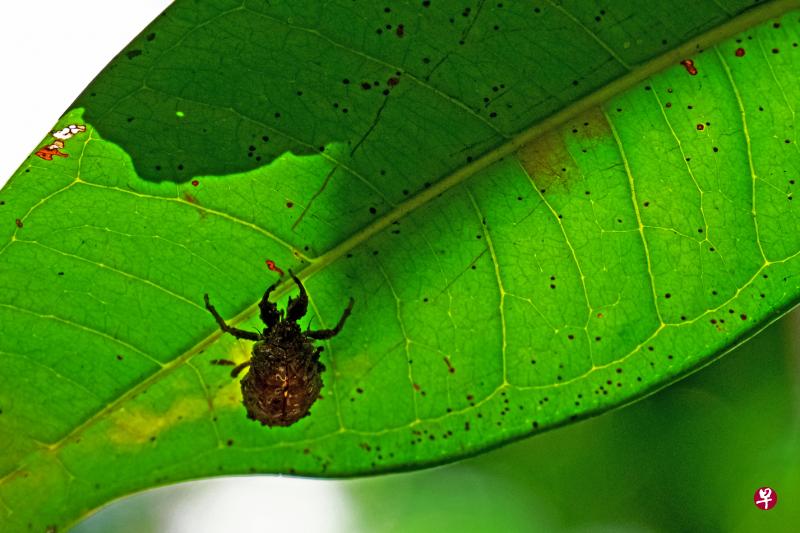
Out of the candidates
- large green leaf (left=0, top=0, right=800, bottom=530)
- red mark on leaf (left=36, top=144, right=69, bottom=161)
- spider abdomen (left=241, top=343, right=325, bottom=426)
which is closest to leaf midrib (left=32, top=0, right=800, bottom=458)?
large green leaf (left=0, top=0, right=800, bottom=530)

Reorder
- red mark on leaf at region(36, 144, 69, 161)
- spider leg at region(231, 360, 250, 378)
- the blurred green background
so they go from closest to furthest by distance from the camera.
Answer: red mark on leaf at region(36, 144, 69, 161) < spider leg at region(231, 360, 250, 378) < the blurred green background

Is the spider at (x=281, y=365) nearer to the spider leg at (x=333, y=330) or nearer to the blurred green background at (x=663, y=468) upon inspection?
the spider leg at (x=333, y=330)

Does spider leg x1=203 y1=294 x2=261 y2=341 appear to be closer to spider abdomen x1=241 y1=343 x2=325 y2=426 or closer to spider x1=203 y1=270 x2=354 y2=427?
spider x1=203 y1=270 x2=354 y2=427

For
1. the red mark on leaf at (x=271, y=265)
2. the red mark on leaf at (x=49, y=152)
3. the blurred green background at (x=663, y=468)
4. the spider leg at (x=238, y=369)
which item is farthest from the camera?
the blurred green background at (x=663, y=468)

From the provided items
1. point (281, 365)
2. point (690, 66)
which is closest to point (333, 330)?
point (281, 365)

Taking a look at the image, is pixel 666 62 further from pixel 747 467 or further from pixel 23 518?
pixel 747 467

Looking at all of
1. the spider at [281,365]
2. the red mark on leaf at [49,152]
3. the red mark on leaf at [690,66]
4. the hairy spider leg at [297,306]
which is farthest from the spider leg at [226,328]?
the red mark on leaf at [690,66]
